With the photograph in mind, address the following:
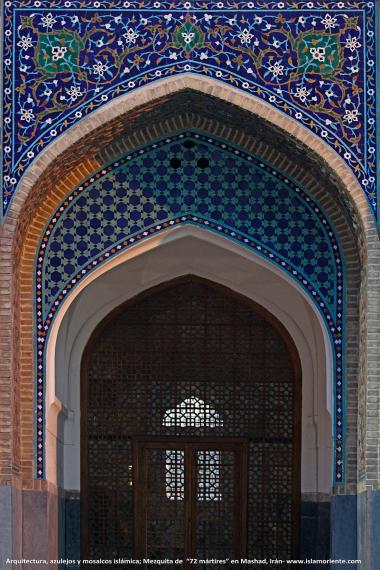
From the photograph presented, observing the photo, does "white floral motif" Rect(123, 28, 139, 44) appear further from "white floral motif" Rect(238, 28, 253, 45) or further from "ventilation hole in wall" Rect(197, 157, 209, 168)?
"ventilation hole in wall" Rect(197, 157, 209, 168)

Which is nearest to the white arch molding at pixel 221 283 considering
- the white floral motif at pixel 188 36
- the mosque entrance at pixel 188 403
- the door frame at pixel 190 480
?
the mosque entrance at pixel 188 403

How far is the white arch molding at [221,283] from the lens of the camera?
10047 mm

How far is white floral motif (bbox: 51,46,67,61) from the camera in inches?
356

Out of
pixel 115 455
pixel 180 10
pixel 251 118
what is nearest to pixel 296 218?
pixel 251 118

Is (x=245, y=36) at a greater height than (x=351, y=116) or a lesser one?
greater

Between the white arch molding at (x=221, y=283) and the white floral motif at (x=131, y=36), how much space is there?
4.73ft

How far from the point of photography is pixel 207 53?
9016 mm

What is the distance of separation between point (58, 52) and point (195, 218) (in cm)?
130

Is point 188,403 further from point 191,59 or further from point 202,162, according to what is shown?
point 191,59

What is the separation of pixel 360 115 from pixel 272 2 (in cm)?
84

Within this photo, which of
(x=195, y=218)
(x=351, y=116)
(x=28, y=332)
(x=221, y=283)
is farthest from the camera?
(x=221, y=283)

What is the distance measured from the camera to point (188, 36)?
9.05 meters

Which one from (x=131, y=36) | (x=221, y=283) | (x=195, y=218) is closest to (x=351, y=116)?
(x=195, y=218)

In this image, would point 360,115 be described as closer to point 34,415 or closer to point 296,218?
point 296,218
